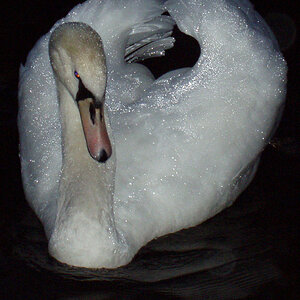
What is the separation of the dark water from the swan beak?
1.06m

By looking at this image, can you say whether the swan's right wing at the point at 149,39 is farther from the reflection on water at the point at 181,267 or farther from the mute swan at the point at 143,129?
the reflection on water at the point at 181,267

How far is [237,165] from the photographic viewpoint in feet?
22.5

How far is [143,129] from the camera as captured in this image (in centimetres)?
675

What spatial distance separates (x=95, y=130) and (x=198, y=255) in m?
1.49

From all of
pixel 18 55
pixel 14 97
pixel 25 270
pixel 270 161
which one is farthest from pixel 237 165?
pixel 18 55

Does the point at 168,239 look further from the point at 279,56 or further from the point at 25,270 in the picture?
the point at 279,56

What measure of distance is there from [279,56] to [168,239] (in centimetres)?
199

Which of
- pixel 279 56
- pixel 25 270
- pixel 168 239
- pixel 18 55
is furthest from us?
pixel 18 55

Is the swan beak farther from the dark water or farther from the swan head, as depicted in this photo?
the dark water

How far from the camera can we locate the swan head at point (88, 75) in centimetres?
521

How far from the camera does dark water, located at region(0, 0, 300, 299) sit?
228 inches

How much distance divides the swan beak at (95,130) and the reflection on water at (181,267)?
106 cm

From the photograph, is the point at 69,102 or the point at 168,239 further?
the point at 168,239

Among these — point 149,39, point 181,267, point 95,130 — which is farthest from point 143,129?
point 149,39
